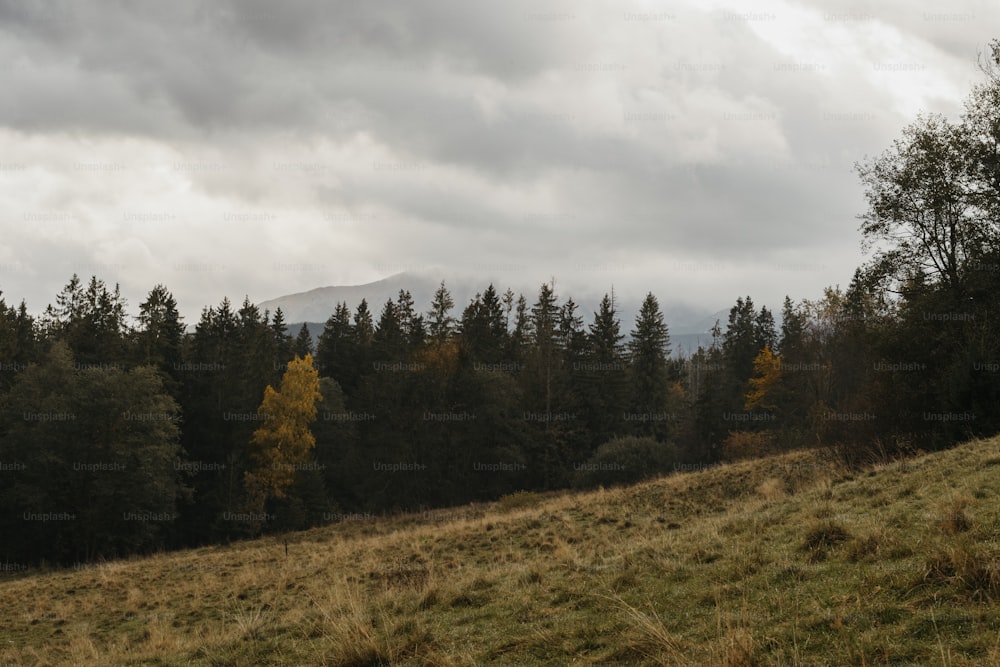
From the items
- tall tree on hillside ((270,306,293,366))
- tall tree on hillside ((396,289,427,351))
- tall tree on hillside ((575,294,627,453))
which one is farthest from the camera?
tall tree on hillside ((270,306,293,366))

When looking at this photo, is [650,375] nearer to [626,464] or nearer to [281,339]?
[626,464]

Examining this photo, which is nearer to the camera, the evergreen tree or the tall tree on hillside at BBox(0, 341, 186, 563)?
the tall tree on hillside at BBox(0, 341, 186, 563)

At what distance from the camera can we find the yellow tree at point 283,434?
160 feet

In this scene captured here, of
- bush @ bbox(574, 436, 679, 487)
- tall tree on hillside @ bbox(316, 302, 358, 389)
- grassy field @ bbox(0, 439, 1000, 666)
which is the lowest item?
bush @ bbox(574, 436, 679, 487)

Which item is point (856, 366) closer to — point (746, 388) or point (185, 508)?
point (746, 388)

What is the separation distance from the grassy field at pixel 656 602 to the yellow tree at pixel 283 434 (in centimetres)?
3155

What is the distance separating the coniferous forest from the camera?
2431 centimetres

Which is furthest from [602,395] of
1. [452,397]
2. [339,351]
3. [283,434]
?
[339,351]

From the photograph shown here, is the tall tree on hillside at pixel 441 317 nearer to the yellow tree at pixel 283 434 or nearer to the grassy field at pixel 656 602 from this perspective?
the yellow tree at pixel 283 434

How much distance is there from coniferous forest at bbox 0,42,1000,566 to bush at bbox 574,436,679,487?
0.15m

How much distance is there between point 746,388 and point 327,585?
64313 millimetres

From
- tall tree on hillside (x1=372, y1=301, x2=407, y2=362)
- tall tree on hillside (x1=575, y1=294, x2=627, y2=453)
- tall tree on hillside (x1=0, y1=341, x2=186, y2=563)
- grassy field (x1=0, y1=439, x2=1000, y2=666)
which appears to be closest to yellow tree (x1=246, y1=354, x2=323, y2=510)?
tall tree on hillside (x1=0, y1=341, x2=186, y2=563)

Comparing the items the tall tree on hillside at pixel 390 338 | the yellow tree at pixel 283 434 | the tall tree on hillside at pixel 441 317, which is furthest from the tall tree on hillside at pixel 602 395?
the yellow tree at pixel 283 434

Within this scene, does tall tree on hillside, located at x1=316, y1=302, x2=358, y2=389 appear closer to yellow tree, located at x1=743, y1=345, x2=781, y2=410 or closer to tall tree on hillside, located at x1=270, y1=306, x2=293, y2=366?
tall tree on hillside, located at x1=270, y1=306, x2=293, y2=366
